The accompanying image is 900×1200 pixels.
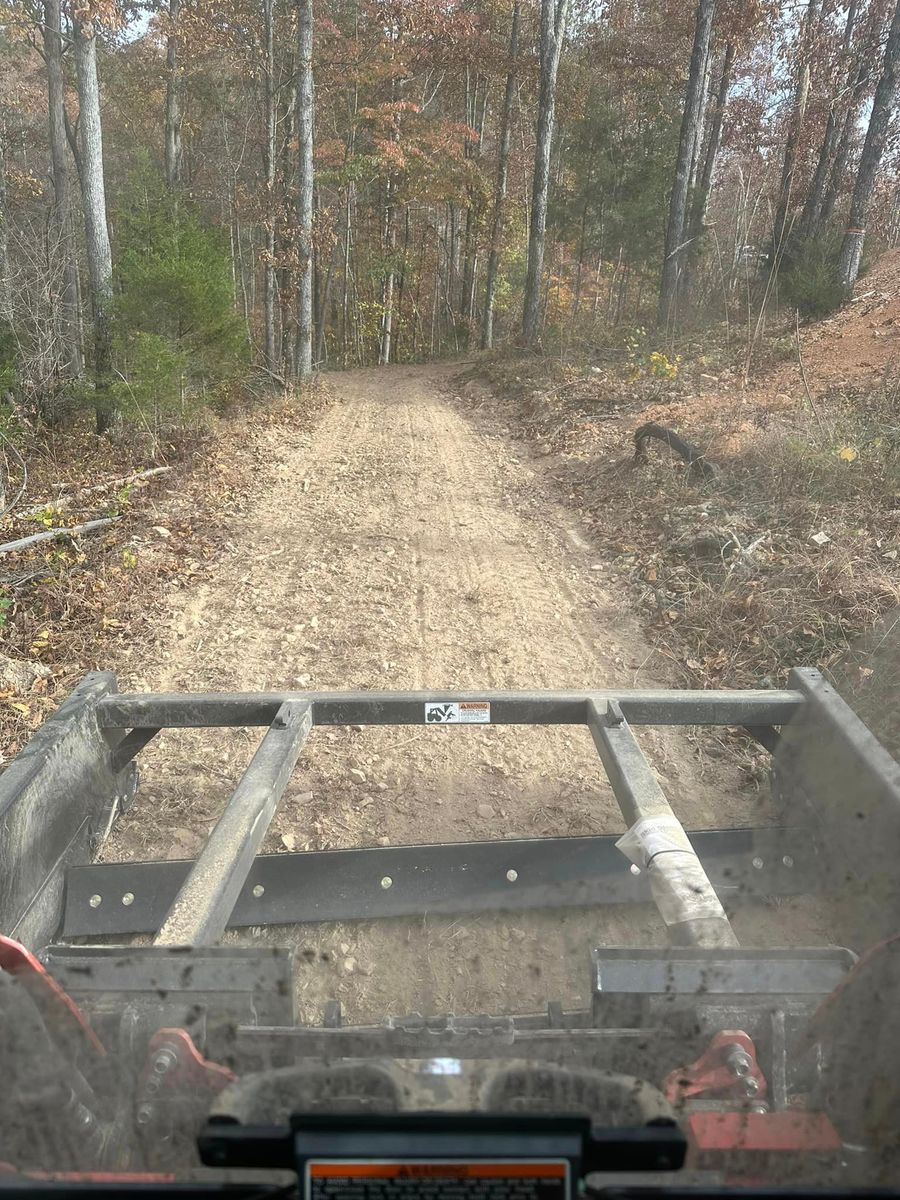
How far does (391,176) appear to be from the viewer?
97.4 feet

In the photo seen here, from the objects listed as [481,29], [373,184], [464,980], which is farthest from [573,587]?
[373,184]

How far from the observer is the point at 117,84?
25.8 meters

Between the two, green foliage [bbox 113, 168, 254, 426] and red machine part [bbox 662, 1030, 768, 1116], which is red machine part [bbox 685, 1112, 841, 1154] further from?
green foliage [bbox 113, 168, 254, 426]

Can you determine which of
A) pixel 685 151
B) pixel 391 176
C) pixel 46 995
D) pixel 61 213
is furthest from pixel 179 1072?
pixel 391 176

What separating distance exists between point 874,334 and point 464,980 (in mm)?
13465

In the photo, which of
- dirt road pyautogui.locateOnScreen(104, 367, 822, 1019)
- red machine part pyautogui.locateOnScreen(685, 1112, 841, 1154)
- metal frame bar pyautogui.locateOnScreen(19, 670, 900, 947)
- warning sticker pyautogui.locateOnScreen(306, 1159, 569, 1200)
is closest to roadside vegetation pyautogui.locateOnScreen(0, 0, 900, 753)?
dirt road pyautogui.locateOnScreen(104, 367, 822, 1019)

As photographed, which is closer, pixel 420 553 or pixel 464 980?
pixel 464 980

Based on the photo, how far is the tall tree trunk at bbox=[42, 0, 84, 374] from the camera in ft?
40.2

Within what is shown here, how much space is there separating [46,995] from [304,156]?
18.8 metres

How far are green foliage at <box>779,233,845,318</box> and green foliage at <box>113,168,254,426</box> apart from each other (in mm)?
10465

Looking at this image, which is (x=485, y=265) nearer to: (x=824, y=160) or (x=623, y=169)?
(x=623, y=169)

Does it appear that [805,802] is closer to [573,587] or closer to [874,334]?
[573,587]

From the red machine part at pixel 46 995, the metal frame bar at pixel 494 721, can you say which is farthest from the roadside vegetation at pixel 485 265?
the red machine part at pixel 46 995

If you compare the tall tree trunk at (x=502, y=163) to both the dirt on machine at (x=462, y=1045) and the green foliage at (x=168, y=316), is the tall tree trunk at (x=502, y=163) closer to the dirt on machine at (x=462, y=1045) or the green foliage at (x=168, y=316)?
the green foliage at (x=168, y=316)
